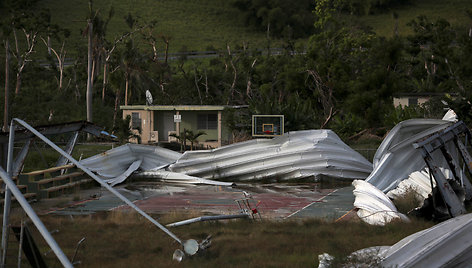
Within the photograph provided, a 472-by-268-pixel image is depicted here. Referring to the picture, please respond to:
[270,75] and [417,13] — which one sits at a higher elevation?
[417,13]

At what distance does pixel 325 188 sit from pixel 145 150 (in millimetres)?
8258

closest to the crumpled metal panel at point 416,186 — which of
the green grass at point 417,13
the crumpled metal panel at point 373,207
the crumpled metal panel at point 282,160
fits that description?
the crumpled metal panel at point 373,207

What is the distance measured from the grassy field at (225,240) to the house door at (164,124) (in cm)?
2365

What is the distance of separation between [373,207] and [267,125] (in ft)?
38.8

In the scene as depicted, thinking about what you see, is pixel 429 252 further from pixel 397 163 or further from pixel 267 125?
pixel 267 125

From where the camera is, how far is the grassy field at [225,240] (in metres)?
11.2

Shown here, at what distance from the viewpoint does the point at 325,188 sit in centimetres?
2428

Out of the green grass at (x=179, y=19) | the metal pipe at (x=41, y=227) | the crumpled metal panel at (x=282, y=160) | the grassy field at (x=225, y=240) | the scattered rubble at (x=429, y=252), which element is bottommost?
the crumpled metal panel at (x=282, y=160)

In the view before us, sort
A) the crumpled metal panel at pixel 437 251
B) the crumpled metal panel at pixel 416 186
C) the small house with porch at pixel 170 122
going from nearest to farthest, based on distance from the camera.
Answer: the crumpled metal panel at pixel 437 251 → the crumpled metal panel at pixel 416 186 → the small house with porch at pixel 170 122

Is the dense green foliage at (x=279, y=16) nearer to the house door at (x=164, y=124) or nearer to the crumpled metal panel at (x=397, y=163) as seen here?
Result: the house door at (x=164, y=124)

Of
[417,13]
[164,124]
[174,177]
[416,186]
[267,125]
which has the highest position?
[417,13]

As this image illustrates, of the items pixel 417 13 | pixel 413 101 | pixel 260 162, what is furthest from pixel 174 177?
pixel 417 13

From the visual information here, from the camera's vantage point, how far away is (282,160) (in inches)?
1021

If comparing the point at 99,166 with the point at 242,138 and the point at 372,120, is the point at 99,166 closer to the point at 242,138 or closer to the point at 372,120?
the point at 242,138
